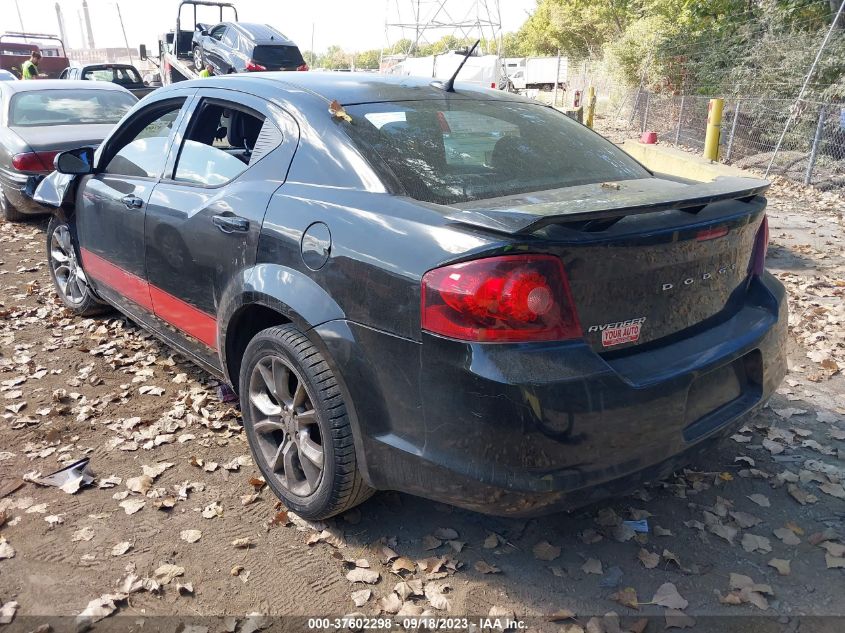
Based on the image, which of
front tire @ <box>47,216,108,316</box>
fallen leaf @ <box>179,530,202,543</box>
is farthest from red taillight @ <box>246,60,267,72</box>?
fallen leaf @ <box>179,530,202,543</box>

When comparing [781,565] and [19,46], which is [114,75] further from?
[781,565]

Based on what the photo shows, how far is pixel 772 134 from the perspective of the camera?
1234 cm

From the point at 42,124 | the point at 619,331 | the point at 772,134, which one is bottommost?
the point at 619,331

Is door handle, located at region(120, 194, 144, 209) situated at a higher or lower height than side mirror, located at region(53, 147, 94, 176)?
lower

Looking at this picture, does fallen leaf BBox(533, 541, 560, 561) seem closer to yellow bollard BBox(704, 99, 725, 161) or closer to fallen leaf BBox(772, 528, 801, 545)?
fallen leaf BBox(772, 528, 801, 545)

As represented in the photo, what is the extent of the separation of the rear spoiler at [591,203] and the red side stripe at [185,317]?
153 centimetres

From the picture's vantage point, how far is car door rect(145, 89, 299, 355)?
2.98 metres

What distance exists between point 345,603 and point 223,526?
0.74m

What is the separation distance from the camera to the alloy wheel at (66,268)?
5131 mm

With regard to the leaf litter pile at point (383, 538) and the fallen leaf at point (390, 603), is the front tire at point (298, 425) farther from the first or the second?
the fallen leaf at point (390, 603)

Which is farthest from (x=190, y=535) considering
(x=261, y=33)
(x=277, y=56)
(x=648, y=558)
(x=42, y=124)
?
(x=261, y=33)

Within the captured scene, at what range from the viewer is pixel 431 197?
2.56m

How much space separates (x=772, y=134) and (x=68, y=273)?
11.8m

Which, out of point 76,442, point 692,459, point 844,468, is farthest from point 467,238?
point 76,442
